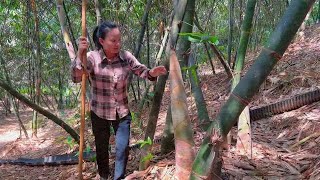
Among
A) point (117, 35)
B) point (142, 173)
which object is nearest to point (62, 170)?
point (142, 173)

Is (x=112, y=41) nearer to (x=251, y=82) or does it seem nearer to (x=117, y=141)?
(x=117, y=141)

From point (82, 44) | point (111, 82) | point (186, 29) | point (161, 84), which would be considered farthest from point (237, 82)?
point (82, 44)

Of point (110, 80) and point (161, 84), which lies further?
point (110, 80)

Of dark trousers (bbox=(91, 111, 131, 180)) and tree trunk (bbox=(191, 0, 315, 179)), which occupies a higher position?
tree trunk (bbox=(191, 0, 315, 179))

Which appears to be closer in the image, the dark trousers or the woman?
the woman

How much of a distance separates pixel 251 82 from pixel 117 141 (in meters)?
1.41

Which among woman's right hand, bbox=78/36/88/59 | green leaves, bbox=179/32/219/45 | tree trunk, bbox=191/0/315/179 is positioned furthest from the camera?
woman's right hand, bbox=78/36/88/59

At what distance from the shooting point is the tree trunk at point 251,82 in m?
1.53

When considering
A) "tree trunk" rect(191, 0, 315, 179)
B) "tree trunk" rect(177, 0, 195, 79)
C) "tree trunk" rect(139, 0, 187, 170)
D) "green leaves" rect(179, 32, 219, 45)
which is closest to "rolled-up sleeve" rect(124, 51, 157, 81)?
"tree trunk" rect(139, 0, 187, 170)

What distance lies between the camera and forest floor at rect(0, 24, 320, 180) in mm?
2486

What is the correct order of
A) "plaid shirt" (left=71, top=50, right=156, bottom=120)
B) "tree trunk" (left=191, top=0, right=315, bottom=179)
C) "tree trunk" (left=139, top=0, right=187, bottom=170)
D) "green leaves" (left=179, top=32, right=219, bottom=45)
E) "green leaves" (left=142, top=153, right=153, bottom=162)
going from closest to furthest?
"tree trunk" (left=191, top=0, right=315, bottom=179), "green leaves" (left=179, top=32, right=219, bottom=45), "tree trunk" (left=139, top=0, right=187, bottom=170), "green leaves" (left=142, top=153, right=153, bottom=162), "plaid shirt" (left=71, top=50, right=156, bottom=120)

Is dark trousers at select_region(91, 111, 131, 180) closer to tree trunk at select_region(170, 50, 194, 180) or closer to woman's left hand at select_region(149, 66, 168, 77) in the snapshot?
woman's left hand at select_region(149, 66, 168, 77)

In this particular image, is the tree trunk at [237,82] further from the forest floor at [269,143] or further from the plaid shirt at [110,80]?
the plaid shirt at [110,80]

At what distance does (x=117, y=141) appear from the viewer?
2.77m
